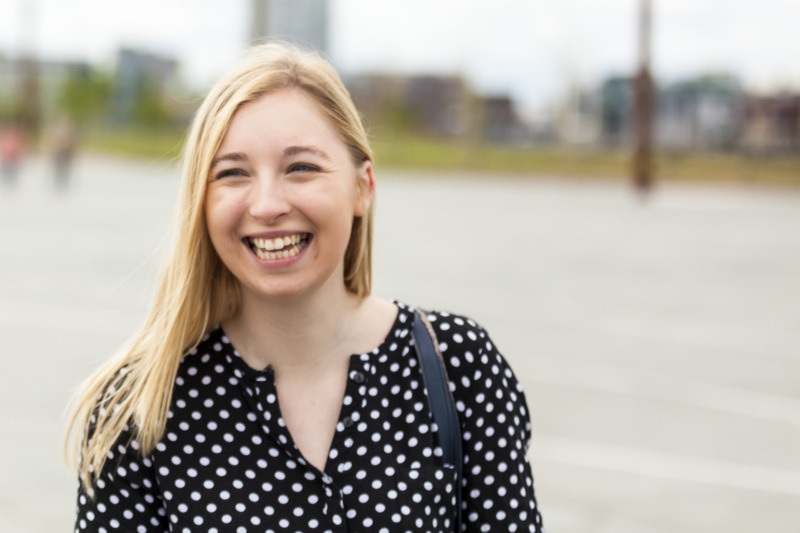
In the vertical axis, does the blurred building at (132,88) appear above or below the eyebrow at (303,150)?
above

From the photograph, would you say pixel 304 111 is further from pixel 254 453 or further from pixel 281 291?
pixel 254 453

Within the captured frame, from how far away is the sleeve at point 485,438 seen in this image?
6.39 feet

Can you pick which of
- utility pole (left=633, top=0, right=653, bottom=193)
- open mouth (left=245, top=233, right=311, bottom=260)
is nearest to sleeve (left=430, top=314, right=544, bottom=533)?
open mouth (left=245, top=233, right=311, bottom=260)

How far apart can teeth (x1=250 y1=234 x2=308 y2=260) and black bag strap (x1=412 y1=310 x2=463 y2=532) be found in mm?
308

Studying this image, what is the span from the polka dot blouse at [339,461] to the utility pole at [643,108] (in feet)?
94.5

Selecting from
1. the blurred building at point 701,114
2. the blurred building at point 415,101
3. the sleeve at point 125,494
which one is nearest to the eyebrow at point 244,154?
the sleeve at point 125,494

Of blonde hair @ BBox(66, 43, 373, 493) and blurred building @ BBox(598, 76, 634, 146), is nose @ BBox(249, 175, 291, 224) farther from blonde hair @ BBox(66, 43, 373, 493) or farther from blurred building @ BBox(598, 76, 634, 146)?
blurred building @ BBox(598, 76, 634, 146)

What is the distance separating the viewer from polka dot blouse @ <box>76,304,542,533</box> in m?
1.87

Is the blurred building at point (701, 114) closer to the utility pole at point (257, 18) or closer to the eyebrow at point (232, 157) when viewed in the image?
the utility pole at point (257, 18)

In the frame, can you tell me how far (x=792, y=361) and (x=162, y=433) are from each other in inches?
297

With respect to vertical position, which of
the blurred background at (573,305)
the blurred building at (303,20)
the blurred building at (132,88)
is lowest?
the blurred background at (573,305)

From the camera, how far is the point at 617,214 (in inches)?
965

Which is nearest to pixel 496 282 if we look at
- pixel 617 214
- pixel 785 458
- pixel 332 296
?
pixel 785 458

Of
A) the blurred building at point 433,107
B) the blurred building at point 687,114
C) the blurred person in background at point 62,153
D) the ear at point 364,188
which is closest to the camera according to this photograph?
the ear at point 364,188
